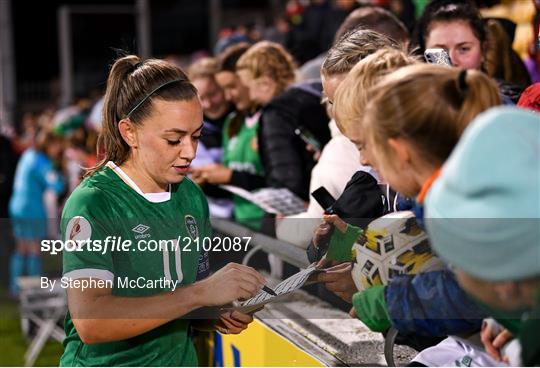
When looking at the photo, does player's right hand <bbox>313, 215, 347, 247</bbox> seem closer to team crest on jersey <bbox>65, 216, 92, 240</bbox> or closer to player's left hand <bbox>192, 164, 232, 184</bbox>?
team crest on jersey <bbox>65, 216, 92, 240</bbox>

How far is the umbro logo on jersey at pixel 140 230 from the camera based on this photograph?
2.14 metres

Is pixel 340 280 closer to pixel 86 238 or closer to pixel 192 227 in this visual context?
pixel 192 227

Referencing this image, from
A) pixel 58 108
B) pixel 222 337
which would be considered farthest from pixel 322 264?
pixel 58 108

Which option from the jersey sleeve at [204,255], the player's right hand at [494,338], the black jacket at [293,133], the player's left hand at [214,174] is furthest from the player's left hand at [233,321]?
the player's left hand at [214,174]

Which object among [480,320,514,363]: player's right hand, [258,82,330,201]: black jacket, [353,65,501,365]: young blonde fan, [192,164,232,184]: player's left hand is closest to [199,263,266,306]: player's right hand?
[353,65,501,365]: young blonde fan

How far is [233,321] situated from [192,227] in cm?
25

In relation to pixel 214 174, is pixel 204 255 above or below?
above

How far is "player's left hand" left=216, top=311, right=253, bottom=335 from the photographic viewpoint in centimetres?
218

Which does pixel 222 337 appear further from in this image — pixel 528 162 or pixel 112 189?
pixel 528 162

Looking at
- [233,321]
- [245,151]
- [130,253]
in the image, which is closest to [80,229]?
[130,253]

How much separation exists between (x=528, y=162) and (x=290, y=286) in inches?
35.9

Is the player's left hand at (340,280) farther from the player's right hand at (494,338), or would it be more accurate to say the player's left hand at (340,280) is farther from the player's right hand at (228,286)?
the player's right hand at (494,338)

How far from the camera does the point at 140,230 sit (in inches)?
84.4

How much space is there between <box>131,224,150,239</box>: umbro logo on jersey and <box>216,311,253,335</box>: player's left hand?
0.26 metres
